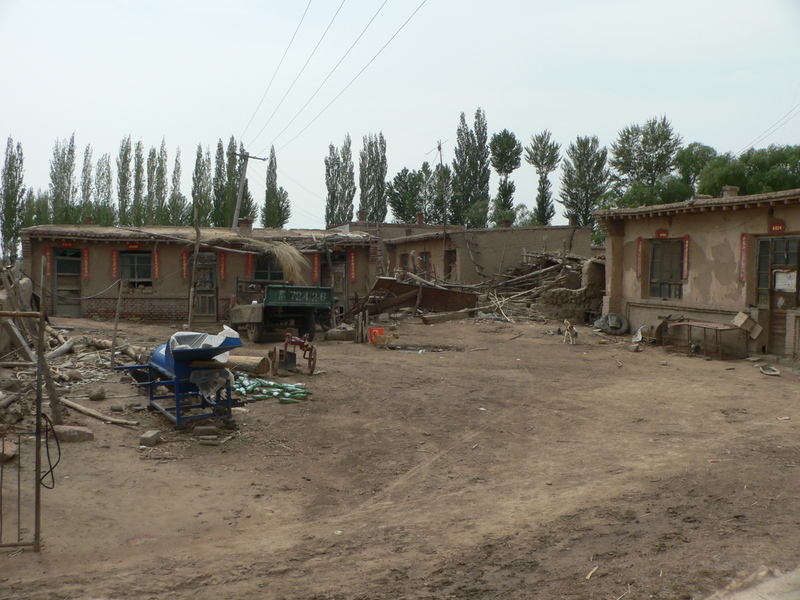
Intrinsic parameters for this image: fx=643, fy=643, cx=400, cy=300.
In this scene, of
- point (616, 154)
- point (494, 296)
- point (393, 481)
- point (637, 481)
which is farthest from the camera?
point (616, 154)

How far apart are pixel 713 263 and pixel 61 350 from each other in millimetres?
15041

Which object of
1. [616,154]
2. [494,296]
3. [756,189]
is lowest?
[494,296]

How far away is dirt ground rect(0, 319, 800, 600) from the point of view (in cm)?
438

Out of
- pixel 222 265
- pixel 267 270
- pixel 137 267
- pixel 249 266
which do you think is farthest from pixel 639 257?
pixel 137 267

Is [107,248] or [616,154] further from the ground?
[616,154]

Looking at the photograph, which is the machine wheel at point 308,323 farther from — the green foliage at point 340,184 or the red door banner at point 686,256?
the green foliage at point 340,184

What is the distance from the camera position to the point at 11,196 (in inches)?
1475

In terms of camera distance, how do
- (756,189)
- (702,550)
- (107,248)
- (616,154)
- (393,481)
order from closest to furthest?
(702,550)
(393,481)
(107,248)
(756,189)
(616,154)

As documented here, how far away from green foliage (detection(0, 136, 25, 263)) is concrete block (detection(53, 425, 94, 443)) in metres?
34.8

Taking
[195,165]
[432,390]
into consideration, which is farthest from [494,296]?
[195,165]

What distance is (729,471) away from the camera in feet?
21.5

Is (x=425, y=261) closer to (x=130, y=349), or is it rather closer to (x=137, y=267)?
(x=137, y=267)

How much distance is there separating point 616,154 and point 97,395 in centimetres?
5034

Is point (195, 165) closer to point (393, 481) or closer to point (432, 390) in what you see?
point (432, 390)
